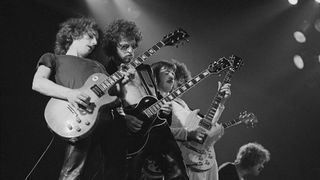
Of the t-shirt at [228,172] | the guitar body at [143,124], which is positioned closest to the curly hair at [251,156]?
the t-shirt at [228,172]

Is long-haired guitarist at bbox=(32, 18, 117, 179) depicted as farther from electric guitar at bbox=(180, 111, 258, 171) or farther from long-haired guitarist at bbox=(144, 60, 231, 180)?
electric guitar at bbox=(180, 111, 258, 171)

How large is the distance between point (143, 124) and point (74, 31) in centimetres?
103

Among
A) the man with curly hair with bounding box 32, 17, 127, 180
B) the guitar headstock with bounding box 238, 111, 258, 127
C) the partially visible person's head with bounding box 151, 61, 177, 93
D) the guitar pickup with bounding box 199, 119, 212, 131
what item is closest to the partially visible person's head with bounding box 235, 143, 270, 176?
the guitar headstock with bounding box 238, 111, 258, 127

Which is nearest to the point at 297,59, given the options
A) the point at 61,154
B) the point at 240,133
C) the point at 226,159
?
the point at 240,133

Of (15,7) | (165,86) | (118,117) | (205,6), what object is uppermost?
(205,6)

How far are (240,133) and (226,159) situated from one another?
49cm

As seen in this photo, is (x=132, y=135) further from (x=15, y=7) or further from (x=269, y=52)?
(x=269, y=52)

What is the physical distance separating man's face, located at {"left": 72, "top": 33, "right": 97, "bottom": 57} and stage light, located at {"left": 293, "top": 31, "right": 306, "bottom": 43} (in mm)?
4091

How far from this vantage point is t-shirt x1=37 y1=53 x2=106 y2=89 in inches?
114

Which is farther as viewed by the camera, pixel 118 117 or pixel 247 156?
pixel 247 156

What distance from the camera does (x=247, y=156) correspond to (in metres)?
5.05

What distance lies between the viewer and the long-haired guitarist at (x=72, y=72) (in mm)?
2568

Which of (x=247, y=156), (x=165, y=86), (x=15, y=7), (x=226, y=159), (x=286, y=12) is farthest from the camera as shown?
(x=286, y=12)

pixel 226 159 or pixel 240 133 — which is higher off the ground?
pixel 240 133
